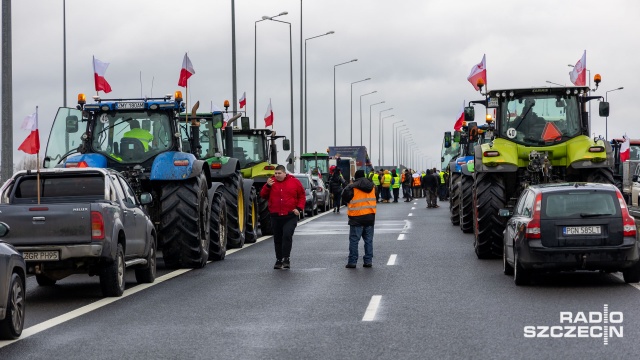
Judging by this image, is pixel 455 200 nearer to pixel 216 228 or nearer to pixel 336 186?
pixel 336 186

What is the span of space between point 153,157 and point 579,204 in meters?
7.38

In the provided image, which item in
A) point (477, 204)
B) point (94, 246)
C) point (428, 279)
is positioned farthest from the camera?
point (477, 204)

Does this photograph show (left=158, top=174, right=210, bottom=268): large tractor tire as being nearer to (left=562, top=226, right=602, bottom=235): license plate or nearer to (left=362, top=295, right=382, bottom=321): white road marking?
(left=362, top=295, right=382, bottom=321): white road marking

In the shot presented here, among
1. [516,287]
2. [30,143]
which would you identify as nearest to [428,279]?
[516,287]

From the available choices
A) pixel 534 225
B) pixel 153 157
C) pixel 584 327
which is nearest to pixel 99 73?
pixel 153 157

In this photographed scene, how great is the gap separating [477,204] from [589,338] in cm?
1033

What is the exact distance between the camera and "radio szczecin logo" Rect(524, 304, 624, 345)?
444 inches

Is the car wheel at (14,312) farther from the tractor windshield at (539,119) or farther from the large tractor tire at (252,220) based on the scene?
the large tractor tire at (252,220)

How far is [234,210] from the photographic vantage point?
80.0 feet

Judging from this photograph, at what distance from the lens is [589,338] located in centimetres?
1106

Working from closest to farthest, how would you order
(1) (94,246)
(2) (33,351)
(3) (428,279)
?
(2) (33,351) < (1) (94,246) < (3) (428,279)

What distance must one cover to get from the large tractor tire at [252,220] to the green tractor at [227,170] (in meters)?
0.07

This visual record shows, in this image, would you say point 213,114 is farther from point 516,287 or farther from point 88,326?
point 88,326

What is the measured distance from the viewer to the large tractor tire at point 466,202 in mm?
28219
